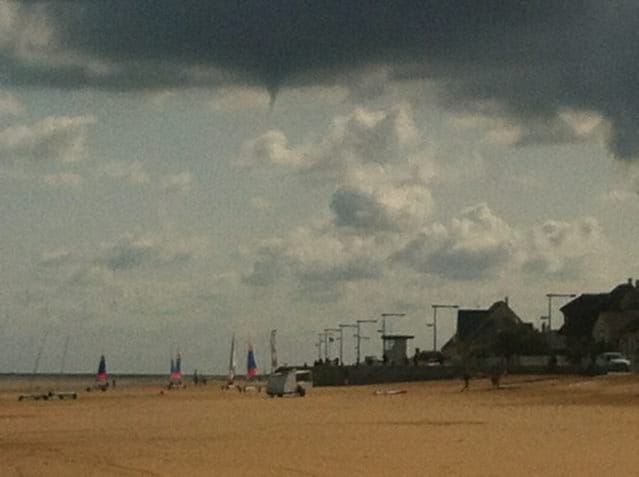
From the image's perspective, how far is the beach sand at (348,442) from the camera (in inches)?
863

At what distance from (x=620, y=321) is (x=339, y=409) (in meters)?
68.0

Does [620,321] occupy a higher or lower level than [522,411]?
higher

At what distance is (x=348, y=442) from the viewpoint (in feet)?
93.3

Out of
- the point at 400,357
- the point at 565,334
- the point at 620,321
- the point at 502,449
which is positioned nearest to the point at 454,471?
the point at 502,449

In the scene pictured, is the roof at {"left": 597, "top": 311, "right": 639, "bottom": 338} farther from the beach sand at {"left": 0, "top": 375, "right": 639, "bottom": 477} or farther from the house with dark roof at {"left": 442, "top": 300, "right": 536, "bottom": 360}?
the beach sand at {"left": 0, "top": 375, "right": 639, "bottom": 477}

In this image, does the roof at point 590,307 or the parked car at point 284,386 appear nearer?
the parked car at point 284,386

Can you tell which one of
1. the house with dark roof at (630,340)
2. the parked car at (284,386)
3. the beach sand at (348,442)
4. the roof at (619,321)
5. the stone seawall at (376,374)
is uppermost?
the roof at (619,321)

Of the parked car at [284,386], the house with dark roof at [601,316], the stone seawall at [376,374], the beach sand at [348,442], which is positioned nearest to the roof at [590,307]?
the house with dark roof at [601,316]

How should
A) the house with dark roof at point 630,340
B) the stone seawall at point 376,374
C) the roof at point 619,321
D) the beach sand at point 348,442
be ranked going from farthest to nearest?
the roof at point 619,321 → the stone seawall at point 376,374 → the house with dark roof at point 630,340 → the beach sand at point 348,442

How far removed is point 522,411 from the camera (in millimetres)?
42375

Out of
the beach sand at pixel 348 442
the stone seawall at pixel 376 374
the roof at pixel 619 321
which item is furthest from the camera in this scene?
the roof at pixel 619 321

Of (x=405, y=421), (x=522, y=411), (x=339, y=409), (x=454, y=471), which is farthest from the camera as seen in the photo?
(x=339, y=409)

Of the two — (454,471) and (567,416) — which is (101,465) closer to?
(454,471)

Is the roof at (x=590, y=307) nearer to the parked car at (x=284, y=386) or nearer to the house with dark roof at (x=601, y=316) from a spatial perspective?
the house with dark roof at (x=601, y=316)
